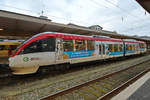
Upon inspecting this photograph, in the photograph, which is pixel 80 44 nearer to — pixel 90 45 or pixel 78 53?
pixel 78 53

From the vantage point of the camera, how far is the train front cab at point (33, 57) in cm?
490

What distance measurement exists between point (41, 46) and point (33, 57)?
0.86 meters

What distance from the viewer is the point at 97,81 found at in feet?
15.5

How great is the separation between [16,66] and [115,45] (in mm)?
10455

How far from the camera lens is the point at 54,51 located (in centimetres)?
582

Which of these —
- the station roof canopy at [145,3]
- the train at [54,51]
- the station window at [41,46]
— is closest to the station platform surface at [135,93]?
the train at [54,51]

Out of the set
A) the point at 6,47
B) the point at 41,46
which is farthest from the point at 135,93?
the point at 6,47

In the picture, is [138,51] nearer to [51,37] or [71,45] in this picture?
[71,45]

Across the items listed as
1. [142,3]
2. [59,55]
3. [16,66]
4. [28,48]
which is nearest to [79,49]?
[59,55]

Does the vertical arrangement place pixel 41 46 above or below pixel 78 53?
above

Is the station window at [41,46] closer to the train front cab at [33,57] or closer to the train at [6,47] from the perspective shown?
the train front cab at [33,57]

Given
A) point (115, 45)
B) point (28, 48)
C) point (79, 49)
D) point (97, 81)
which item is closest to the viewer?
point (97, 81)

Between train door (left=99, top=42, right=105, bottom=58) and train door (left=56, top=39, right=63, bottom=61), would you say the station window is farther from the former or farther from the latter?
train door (left=99, top=42, right=105, bottom=58)

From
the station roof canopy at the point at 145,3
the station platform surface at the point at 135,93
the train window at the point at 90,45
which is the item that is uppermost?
the station roof canopy at the point at 145,3
